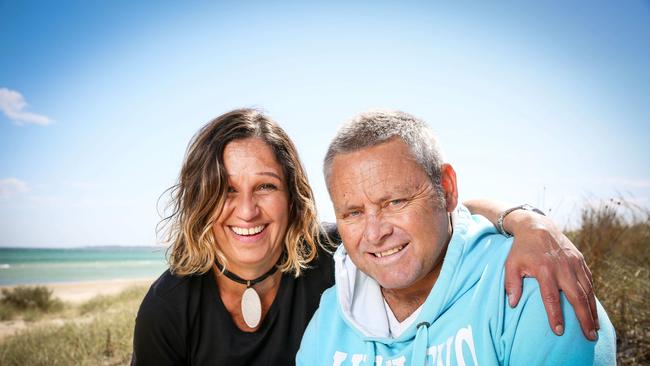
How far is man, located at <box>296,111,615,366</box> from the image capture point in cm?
167

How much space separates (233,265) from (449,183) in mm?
1779

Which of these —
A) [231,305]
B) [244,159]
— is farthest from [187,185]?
[231,305]

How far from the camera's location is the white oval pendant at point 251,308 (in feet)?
9.22

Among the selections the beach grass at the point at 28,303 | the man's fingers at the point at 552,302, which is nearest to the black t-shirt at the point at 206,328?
the man's fingers at the point at 552,302

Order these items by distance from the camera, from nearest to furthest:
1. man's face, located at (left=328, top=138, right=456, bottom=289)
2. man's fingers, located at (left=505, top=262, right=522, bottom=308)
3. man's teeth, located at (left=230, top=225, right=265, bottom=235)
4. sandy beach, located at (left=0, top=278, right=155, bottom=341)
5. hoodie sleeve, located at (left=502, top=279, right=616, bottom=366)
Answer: hoodie sleeve, located at (left=502, top=279, right=616, bottom=366)
man's fingers, located at (left=505, top=262, right=522, bottom=308)
man's face, located at (left=328, top=138, right=456, bottom=289)
man's teeth, located at (left=230, top=225, right=265, bottom=235)
sandy beach, located at (left=0, top=278, right=155, bottom=341)

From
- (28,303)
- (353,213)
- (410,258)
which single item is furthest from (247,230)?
(28,303)

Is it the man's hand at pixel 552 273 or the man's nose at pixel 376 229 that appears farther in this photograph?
the man's nose at pixel 376 229

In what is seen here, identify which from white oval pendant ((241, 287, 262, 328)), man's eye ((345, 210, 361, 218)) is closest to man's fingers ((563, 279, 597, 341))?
man's eye ((345, 210, 361, 218))

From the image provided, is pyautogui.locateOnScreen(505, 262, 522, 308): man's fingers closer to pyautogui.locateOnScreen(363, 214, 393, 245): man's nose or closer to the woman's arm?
the woman's arm

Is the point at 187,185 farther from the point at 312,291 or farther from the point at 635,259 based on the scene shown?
the point at 635,259

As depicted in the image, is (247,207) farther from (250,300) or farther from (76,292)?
(76,292)

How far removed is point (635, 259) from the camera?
210 inches

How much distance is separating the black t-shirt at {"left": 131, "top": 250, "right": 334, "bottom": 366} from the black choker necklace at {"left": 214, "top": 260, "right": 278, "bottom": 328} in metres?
0.07

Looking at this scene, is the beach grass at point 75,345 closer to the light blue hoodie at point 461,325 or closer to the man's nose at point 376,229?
the light blue hoodie at point 461,325
